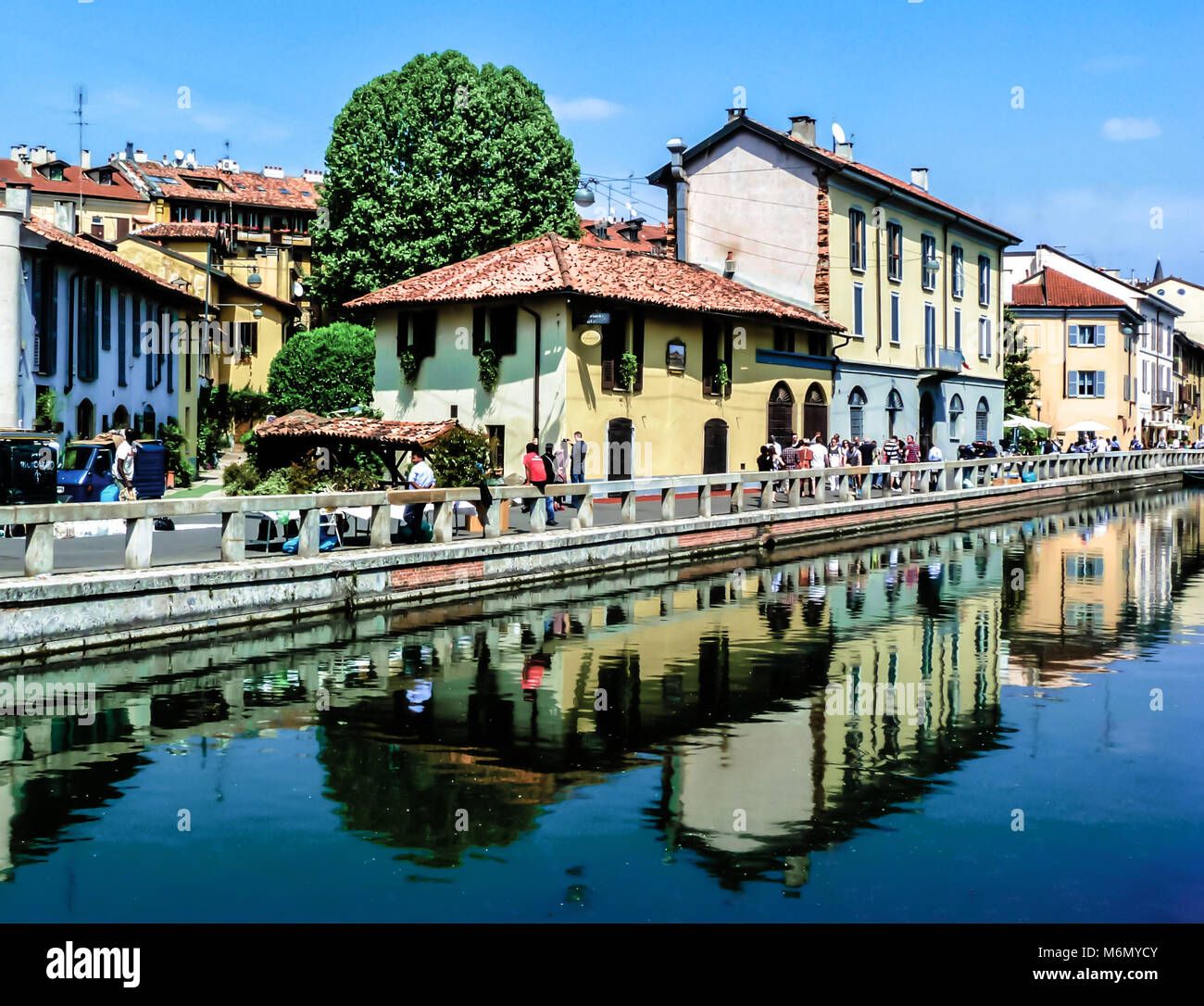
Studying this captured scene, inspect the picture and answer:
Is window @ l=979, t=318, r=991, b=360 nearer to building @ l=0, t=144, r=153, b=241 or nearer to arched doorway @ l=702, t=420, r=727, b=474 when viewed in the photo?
arched doorway @ l=702, t=420, r=727, b=474

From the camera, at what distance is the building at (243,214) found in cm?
7256

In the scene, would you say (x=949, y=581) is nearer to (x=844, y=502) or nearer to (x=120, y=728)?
(x=844, y=502)

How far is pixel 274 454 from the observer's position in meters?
20.8

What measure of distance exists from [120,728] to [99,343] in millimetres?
27203

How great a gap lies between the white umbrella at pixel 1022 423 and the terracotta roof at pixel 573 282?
85.3 feet

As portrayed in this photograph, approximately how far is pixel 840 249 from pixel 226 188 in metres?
46.6

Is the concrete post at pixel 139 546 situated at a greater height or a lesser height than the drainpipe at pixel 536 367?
lesser

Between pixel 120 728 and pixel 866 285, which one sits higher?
pixel 866 285

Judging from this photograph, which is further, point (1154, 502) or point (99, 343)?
point (1154, 502)

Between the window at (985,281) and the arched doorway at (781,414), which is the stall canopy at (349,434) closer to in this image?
the arched doorway at (781,414)

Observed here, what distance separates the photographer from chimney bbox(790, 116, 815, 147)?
4488 cm

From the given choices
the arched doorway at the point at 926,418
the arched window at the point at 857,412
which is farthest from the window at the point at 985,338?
the arched window at the point at 857,412
